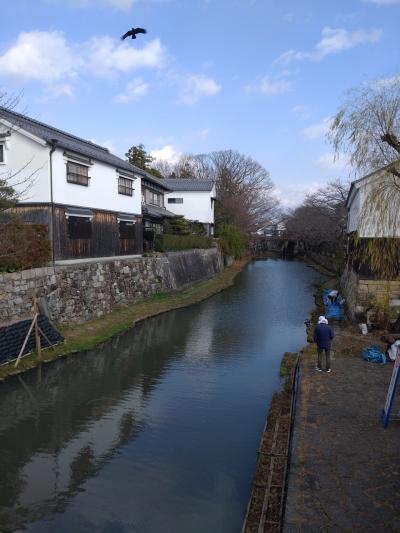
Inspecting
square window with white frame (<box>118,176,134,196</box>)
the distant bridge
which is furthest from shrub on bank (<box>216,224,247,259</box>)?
square window with white frame (<box>118,176,134,196</box>)

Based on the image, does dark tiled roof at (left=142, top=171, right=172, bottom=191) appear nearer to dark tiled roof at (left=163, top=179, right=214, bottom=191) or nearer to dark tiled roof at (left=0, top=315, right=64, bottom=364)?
dark tiled roof at (left=163, top=179, right=214, bottom=191)

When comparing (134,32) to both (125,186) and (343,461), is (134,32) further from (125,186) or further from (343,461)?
(125,186)

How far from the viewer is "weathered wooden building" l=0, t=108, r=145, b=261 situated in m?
16.5

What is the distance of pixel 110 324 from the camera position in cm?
1706

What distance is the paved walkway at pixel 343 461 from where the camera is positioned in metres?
5.06

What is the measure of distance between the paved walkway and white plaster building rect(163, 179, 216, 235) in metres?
33.4

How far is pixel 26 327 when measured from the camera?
12430 millimetres

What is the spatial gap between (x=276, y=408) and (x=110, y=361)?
6.02m

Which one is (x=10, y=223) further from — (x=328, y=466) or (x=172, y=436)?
(x=328, y=466)

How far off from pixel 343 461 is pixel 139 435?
13.3 feet

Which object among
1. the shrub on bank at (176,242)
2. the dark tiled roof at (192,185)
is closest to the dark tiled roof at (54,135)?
the shrub on bank at (176,242)

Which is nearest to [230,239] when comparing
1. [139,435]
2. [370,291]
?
[370,291]

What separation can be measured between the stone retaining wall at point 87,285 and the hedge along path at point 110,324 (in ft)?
1.60

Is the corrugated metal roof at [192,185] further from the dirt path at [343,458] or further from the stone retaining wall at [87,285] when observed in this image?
the dirt path at [343,458]
